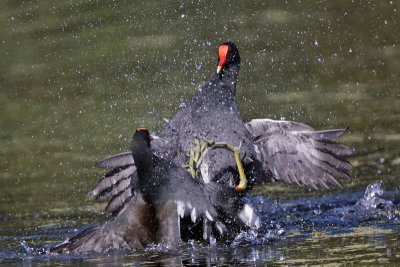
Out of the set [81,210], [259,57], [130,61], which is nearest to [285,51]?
[259,57]

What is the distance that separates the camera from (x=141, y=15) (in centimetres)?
1162

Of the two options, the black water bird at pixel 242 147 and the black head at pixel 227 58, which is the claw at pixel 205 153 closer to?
the black water bird at pixel 242 147

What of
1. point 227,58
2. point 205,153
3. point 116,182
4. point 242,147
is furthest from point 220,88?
point 116,182

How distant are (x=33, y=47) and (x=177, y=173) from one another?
18.4ft

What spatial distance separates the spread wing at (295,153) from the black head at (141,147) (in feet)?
4.66

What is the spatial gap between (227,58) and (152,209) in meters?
2.05

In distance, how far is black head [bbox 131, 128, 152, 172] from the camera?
5988 millimetres

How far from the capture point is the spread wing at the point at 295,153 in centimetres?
729

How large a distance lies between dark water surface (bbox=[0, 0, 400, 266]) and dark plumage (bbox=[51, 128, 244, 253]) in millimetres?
202

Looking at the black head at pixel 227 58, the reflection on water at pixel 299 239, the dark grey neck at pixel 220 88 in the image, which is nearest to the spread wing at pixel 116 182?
the reflection on water at pixel 299 239

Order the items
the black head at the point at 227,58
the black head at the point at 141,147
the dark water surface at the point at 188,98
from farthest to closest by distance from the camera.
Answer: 1. the black head at the point at 227,58
2. the dark water surface at the point at 188,98
3. the black head at the point at 141,147

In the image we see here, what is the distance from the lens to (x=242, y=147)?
7047mm

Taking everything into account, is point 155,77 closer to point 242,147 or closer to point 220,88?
point 220,88

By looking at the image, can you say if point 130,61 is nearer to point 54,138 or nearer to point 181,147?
point 54,138
